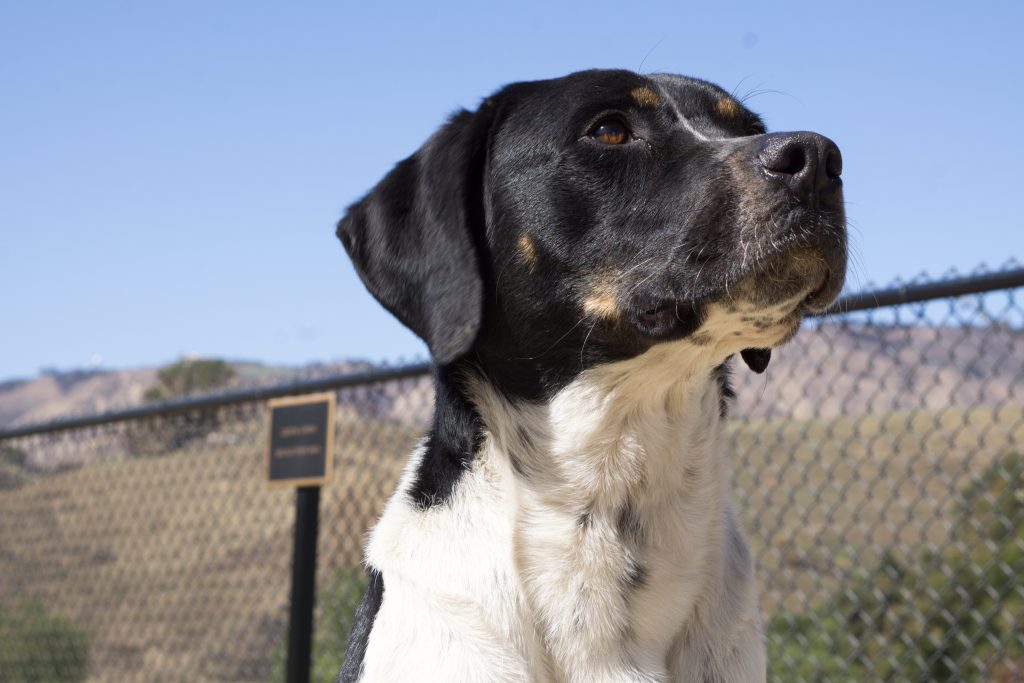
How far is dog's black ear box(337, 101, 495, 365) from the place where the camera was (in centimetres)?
234

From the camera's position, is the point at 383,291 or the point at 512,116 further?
the point at 512,116

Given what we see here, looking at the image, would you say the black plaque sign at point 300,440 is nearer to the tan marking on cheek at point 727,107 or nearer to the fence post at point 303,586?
the fence post at point 303,586

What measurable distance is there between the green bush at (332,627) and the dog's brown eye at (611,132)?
4072 mm

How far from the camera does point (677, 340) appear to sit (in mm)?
2275

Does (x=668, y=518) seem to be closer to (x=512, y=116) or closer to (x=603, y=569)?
(x=603, y=569)

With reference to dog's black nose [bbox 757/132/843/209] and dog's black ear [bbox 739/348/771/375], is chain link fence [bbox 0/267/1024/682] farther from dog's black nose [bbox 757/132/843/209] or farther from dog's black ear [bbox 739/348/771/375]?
dog's black nose [bbox 757/132/843/209]

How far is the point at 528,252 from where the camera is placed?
244cm

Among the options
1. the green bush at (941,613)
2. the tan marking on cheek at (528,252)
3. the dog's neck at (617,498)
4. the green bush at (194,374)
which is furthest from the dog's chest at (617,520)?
the green bush at (194,374)

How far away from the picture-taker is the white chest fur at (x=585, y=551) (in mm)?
2184

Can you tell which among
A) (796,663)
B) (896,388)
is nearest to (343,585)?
(796,663)

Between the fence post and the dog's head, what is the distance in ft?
7.24

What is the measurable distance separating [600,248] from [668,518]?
592mm

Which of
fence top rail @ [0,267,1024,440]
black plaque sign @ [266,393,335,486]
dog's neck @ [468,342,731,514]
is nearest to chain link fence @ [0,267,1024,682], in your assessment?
fence top rail @ [0,267,1024,440]

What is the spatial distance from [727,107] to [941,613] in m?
2.83
